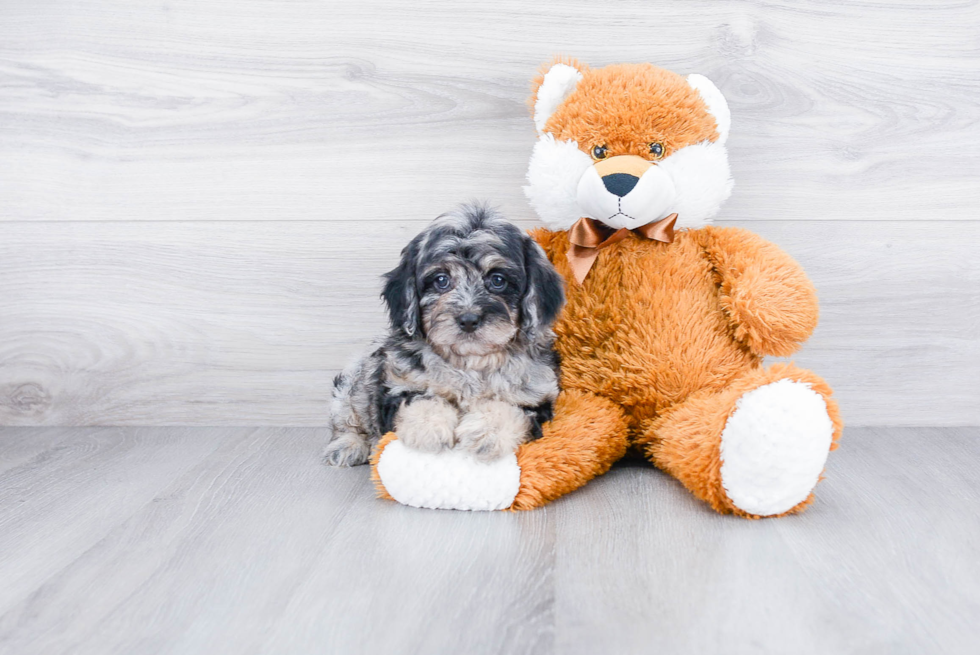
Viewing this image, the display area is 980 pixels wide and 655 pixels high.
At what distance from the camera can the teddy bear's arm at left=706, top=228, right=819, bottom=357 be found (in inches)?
65.2

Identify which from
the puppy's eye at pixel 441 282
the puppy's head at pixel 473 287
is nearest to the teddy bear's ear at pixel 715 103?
the puppy's head at pixel 473 287

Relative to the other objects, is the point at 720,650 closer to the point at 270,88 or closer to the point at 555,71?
the point at 555,71

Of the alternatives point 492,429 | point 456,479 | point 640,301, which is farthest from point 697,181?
point 456,479

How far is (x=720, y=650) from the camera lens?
3.43 feet

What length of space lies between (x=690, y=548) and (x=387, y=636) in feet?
1.93

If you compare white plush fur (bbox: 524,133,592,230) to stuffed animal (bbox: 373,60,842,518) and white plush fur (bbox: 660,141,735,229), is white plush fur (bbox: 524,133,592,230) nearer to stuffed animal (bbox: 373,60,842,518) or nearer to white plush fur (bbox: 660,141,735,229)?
stuffed animal (bbox: 373,60,842,518)

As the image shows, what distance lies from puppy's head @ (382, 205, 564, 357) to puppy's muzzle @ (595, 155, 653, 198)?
0.70ft

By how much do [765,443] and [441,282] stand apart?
0.73 meters

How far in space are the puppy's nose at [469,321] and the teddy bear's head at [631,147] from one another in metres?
0.40

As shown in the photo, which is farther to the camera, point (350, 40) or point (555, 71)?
point (350, 40)

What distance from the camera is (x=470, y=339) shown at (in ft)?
5.09

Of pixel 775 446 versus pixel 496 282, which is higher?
pixel 496 282

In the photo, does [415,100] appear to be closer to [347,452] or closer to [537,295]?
[537,295]

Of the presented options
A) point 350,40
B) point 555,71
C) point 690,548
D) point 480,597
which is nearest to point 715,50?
point 555,71
